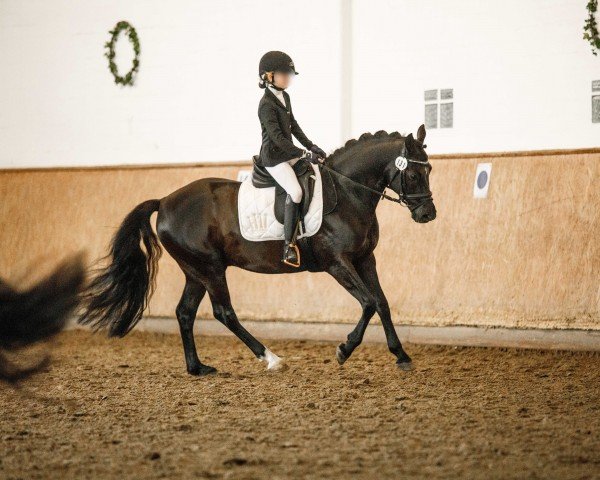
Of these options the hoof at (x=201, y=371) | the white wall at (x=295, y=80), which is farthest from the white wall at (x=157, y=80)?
the hoof at (x=201, y=371)

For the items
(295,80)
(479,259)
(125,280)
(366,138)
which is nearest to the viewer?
(366,138)

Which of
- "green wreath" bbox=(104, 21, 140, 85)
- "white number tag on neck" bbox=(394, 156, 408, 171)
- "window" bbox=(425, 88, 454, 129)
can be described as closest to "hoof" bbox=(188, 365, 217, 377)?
"white number tag on neck" bbox=(394, 156, 408, 171)

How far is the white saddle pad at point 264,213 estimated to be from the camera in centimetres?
636

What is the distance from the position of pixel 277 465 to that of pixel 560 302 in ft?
13.5

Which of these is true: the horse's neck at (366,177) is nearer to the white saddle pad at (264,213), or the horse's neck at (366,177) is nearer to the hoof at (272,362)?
the white saddle pad at (264,213)

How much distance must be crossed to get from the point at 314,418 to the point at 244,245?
206cm

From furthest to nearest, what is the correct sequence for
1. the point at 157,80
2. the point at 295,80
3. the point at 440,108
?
the point at 157,80
the point at 295,80
the point at 440,108

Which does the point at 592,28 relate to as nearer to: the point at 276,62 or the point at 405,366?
the point at 276,62

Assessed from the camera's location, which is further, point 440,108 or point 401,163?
point 440,108

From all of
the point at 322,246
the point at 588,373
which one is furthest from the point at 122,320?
the point at 588,373

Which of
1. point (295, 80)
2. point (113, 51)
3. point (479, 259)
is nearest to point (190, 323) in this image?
point (479, 259)

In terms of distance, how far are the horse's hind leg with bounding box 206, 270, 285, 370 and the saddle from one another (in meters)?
0.68

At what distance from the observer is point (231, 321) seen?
6.70 m

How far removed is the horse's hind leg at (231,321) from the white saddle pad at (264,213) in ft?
1.36
